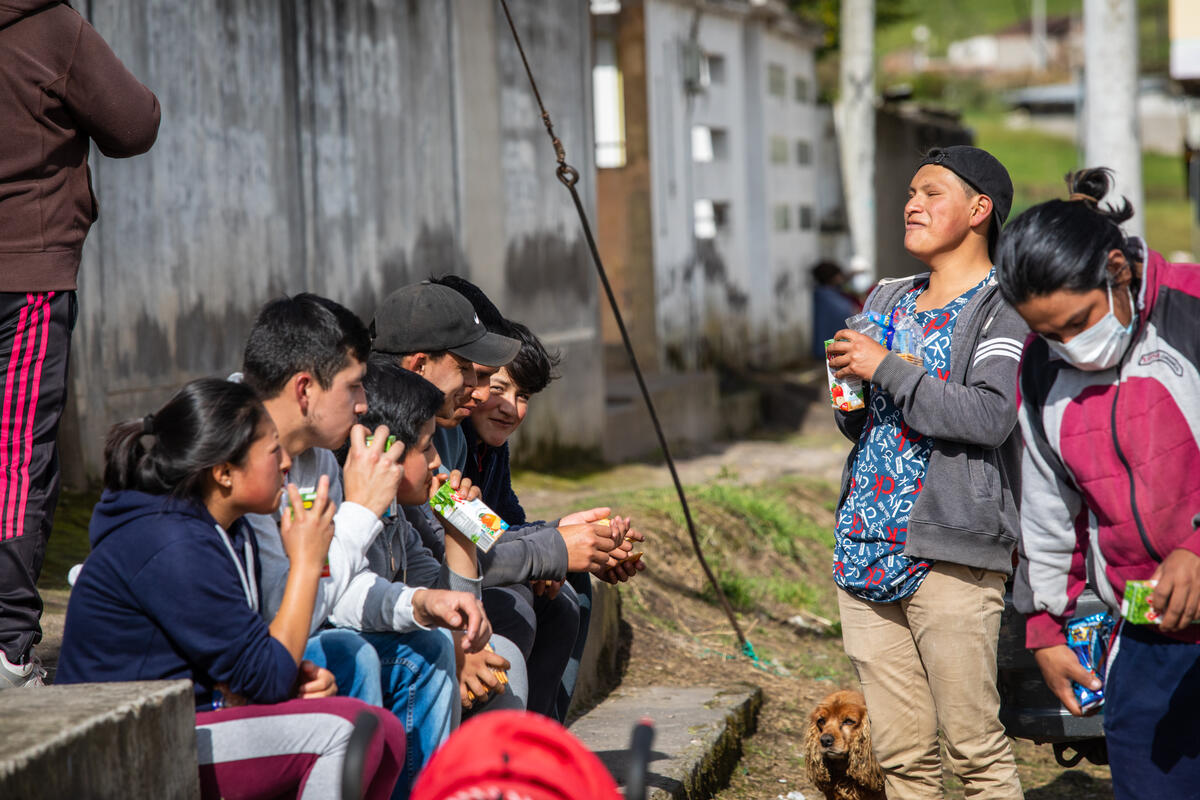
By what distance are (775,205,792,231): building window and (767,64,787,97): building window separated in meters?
1.27

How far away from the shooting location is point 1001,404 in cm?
320

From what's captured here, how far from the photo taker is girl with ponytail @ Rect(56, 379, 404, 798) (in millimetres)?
2586

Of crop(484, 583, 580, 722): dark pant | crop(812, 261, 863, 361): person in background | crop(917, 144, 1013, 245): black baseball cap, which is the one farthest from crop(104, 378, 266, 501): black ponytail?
crop(812, 261, 863, 361): person in background

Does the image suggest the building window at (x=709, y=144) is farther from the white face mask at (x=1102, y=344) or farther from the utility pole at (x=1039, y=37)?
the utility pole at (x=1039, y=37)

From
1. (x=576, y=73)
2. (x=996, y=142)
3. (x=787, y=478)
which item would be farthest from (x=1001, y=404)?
(x=996, y=142)

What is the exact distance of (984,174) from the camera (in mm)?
3436

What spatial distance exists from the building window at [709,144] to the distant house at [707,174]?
17mm

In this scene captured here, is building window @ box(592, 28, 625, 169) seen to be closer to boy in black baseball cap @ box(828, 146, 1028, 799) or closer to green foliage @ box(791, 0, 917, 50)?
green foliage @ box(791, 0, 917, 50)

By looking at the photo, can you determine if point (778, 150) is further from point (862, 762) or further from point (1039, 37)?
point (1039, 37)

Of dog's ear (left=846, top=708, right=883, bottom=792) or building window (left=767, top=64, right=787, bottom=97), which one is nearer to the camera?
dog's ear (left=846, top=708, right=883, bottom=792)

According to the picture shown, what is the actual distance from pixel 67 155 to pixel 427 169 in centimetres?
432

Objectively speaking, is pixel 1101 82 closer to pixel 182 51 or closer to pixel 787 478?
pixel 787 478

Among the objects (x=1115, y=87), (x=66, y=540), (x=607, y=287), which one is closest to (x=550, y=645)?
(x=607, y=287)

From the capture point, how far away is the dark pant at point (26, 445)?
327 cm
